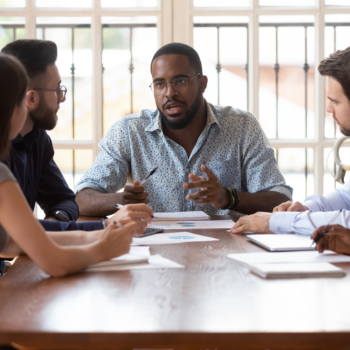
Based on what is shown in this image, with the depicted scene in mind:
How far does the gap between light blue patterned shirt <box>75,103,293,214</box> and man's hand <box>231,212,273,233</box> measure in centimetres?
69

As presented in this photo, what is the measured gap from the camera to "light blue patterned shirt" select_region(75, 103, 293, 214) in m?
2.33

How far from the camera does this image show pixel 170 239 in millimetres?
1442

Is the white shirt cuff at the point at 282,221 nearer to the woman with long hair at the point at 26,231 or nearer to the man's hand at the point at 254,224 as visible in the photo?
the man's hand at the point at 254,224

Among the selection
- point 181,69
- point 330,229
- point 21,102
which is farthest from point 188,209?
point 21,102

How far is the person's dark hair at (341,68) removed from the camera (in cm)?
175

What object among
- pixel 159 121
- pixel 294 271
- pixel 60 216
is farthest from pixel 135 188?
pixel 294 271

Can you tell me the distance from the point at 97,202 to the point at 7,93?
3.35 ft

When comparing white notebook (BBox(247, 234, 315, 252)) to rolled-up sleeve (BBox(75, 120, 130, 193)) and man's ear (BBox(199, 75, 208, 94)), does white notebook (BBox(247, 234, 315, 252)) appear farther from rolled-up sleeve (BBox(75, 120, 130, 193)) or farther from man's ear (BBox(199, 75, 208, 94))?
man's ear (BBox(199, 75, 208, 94))

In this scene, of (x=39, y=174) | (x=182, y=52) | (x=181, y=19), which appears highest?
(x=181, y=19)

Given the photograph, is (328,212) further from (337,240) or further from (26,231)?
(26,231)

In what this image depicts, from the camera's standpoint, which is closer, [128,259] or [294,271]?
[294,271]

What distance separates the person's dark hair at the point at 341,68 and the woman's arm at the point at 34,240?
123cm

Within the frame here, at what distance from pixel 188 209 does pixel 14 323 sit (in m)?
1.62

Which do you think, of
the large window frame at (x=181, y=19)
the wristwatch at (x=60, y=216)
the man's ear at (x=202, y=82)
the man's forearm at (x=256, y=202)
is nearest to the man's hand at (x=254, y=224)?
the man's forearm at (x=256, y=202)
